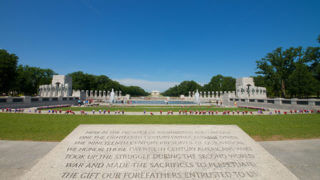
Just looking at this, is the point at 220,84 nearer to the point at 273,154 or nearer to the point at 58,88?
the point at 58,88

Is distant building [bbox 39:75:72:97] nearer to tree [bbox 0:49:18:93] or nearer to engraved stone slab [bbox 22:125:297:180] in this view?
tree [bbox 0:49:18:93]

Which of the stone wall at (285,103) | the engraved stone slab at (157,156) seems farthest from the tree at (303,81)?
the engraved stone slab at (157,156)

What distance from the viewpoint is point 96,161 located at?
4066 mm

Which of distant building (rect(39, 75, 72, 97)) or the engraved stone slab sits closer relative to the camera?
the engraved stone slab

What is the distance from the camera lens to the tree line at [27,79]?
46469 mm

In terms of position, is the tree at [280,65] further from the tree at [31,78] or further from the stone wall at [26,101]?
the tree at [31,78]

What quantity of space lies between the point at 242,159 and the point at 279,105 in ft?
104

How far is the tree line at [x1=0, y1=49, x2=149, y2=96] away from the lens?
46.5 meters

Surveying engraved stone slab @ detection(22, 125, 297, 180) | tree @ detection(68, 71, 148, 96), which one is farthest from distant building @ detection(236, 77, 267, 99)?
tree @ detection(68, 71, 148, 96)

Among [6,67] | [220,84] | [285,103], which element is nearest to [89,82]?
[6,67]

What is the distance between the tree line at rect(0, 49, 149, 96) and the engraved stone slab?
57.3 metres

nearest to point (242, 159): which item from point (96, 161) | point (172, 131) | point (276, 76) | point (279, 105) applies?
point (172, 131)

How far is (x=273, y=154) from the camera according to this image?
672cm

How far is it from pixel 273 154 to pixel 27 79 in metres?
96.2
